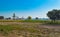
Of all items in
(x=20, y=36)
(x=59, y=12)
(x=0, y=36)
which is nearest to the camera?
(x=0, y=36)

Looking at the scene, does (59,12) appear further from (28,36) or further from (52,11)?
(28,36)

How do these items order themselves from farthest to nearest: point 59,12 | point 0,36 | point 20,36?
point 59,12 → point 20,36 → point 0,36

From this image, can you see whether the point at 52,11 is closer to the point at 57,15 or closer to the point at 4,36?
the point at 57,15

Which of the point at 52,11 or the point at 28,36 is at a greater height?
the point at 52,11

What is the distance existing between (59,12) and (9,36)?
56.2 meters

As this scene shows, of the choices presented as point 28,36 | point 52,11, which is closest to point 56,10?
point 52,11

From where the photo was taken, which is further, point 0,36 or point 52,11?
point 52,11

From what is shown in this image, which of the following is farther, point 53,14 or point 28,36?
point 53,14

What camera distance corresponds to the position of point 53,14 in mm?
68625

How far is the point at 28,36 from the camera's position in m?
14.9

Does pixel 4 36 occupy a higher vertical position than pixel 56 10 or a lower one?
lower

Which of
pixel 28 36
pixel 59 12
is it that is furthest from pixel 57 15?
pixel 28 36

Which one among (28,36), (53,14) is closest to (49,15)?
(53,14)

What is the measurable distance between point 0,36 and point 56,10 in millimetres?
59329
